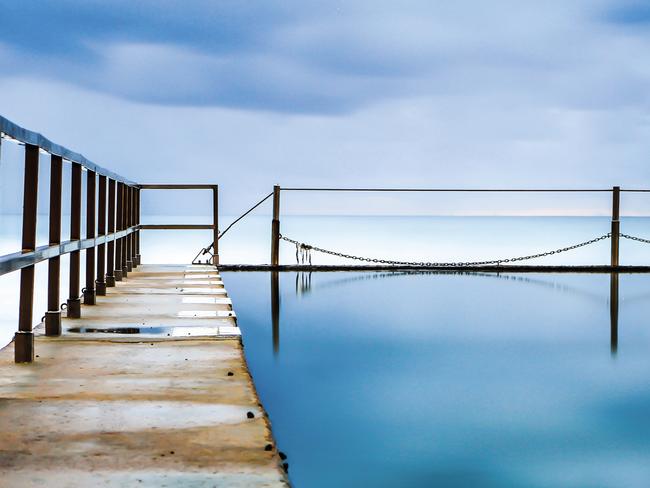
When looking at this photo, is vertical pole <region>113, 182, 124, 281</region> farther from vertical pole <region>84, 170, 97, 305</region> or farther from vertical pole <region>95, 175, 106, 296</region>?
vertical pole <region>84, 170, 97, 305</region>

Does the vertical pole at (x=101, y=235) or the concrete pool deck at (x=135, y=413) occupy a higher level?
the vertical pole at (x=101, y=235)

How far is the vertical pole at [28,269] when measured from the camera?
3.96m

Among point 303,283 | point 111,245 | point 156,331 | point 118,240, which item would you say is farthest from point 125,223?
point 156,331

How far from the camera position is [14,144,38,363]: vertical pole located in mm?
3959

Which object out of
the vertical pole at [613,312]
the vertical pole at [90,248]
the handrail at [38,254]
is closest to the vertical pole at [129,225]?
the vertical pole at [90,248]

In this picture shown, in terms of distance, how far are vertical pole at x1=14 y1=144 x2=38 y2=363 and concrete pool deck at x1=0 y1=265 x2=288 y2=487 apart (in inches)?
3.3

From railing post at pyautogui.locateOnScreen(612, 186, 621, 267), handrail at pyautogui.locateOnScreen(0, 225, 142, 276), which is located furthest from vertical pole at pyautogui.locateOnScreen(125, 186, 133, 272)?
railing post at pyautogui.locateOnScreen(612, 186, 621, 267)

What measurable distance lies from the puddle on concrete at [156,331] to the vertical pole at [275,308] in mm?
1836

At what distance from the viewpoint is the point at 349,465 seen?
379 cm

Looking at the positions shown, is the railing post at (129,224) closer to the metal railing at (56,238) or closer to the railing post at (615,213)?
the metal railing at (56,238)

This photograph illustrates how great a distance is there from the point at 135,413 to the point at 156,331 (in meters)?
2.19

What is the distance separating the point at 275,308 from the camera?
32.1 ft

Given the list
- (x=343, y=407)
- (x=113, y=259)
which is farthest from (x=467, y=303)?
(x=343, y=407)

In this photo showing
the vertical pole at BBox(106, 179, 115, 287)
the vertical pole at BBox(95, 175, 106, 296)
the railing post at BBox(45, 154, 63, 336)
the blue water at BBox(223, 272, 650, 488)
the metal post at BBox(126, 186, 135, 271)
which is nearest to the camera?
the blue water at BBox(223, 272, 650, 488)
